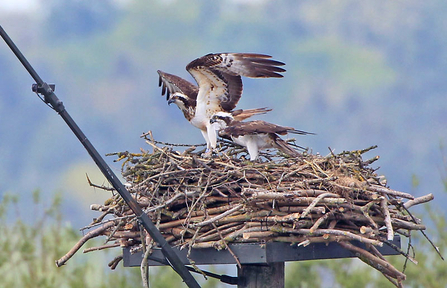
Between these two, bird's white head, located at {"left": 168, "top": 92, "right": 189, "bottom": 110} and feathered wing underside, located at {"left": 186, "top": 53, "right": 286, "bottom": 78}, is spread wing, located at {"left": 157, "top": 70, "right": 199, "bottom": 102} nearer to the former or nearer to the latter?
bird's white head, located at {"left": 168, "top": 92, "right": 189, "bottom": 110}

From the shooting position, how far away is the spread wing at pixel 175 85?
7.71 metres

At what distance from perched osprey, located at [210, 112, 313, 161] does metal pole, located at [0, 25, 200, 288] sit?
1.63 meters

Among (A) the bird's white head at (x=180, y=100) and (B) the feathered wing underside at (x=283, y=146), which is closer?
(B) the feathered wing underside at (x=283, y=146)

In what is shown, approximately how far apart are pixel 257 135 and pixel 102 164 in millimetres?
1980

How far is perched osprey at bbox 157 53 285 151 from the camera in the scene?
6.57m

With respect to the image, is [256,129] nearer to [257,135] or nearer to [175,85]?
[257,135]

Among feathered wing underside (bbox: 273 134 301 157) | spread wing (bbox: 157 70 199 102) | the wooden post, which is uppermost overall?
spread wing (bbox: 157 70 199 102)

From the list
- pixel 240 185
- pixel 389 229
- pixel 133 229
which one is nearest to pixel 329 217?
pixel 389 229

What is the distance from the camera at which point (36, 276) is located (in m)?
10.6

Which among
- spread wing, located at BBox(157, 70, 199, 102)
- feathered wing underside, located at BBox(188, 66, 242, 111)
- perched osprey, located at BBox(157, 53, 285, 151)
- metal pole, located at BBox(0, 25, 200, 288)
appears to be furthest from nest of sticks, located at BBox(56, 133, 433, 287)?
spread wing, located at BBox(157, 70, 199, 102)

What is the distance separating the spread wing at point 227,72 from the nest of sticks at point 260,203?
1.26 meters

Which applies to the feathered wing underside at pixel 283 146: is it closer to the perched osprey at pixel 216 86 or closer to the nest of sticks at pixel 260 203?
the nest of sticks at pixel 260 203

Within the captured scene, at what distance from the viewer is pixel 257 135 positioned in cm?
610

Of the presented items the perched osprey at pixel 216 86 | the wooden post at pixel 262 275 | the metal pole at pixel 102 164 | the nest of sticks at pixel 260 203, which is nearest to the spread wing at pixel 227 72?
the perched osprey at pixel 216 86
